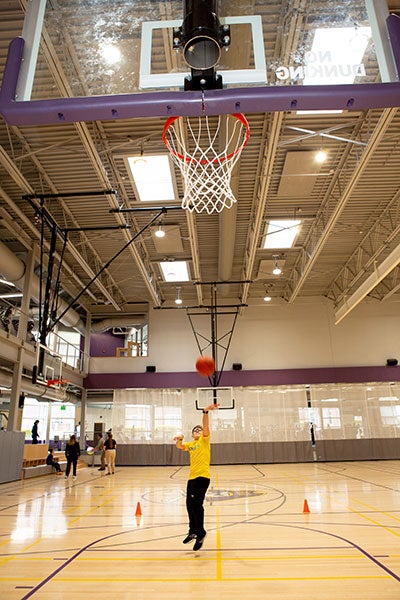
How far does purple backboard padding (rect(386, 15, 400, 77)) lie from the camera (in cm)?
430

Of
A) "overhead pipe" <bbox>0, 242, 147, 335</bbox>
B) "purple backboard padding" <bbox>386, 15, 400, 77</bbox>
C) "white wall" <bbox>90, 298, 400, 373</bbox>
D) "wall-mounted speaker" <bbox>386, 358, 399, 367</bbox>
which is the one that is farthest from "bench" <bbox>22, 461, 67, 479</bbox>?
"wall-mounted speaker" <bbox>386, 358, 399, 367</bbox>

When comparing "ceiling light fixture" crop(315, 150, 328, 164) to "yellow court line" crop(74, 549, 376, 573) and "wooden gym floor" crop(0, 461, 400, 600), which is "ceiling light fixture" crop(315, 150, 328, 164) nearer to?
"wooden gym floor" crop(0, 461, 400, 600)

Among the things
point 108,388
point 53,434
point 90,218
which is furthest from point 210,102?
point 53,434

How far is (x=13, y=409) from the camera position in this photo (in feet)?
47.3

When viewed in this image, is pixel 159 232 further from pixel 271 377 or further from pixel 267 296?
pixel 271 377

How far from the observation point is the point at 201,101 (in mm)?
4191

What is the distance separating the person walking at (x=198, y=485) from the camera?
18.4 feet

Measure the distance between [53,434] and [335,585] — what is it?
2907 cm

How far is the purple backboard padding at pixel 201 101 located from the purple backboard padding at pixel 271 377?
18410 mm

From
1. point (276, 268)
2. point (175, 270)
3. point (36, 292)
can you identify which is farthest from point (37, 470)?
point (276, 268)

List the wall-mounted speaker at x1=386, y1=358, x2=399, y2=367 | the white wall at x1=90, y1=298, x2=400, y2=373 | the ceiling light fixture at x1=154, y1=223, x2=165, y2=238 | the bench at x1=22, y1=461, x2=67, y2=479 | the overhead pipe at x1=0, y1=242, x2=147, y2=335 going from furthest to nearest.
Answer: the white wall at x1=90, y1=298, x2=400, y2=373 < the wall-mounted speaker at x1=386, y1=358, x2=399, y2=367 < the bench at x1=22, y1=461, x2=67, y2=479 < the overhead pipe at x1=0, y1=242, x2=147, y2=335 < the ceiling light fixture at x1=154, y1=223, x2=165, y2=238

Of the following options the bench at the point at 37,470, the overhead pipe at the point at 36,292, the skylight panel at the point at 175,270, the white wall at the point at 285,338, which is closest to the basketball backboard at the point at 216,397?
the white wall at the point at 285,338

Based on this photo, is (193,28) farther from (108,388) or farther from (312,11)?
(108,388)

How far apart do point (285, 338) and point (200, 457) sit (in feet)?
56.3
